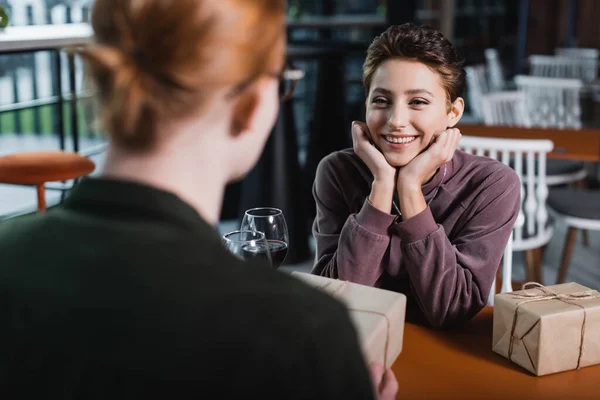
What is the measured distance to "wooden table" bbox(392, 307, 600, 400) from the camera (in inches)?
41.8

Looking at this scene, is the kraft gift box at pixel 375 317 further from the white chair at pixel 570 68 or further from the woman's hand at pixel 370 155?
the white chair at pixel 570 68

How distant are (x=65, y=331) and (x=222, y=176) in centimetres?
23

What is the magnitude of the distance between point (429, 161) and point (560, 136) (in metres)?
2.36

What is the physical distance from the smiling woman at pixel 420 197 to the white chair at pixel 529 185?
1053mm

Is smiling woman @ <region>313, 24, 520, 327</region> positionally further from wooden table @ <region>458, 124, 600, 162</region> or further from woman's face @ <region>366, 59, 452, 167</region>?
wooden table @ <region>458, 124, 600, 162</region>

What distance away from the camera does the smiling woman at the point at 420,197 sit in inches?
53.3

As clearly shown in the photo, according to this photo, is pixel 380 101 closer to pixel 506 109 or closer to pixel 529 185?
pixel 529 185

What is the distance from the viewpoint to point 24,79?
4676mm

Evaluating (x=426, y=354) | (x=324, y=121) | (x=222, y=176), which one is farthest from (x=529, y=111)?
(x=222, y=176)

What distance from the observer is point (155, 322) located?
579 millimetres

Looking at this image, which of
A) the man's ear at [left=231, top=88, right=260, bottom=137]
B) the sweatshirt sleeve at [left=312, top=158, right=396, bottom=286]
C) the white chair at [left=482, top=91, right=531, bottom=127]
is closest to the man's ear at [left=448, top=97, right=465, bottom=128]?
the sweatshirt sleeve at [left=312, top=158, right=396, bottom=286]

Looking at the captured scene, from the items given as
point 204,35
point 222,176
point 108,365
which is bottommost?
point 108,365

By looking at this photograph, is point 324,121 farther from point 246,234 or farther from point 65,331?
point 65,331

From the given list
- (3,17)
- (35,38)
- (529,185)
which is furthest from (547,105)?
(3,17)
